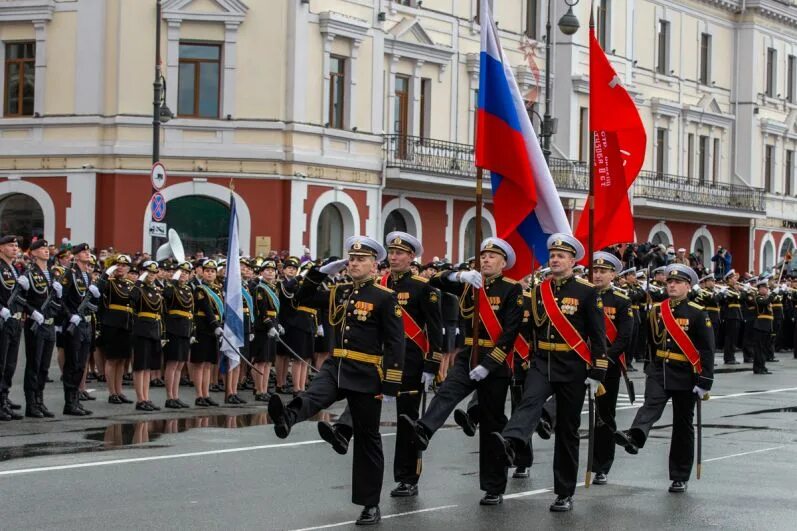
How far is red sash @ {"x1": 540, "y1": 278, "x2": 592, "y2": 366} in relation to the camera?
38.8ft

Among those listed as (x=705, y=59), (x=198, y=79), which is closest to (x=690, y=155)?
(x=705, y=59)

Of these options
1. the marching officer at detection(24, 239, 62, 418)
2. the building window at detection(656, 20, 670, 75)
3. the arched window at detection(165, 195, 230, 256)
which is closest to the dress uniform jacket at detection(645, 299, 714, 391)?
the marching officer at detection(24, 239, 62, 418)

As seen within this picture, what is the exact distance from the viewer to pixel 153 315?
19.1 meters

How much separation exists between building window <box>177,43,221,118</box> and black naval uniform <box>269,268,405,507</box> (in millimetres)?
23692

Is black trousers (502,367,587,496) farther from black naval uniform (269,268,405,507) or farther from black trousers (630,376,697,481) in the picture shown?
black trousers (630,376,697,481)

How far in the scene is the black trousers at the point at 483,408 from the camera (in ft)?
38.4

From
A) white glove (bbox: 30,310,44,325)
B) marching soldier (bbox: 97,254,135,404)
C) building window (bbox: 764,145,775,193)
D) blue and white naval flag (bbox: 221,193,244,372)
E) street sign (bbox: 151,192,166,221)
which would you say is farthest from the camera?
building window (bbox: 764,145,775,193)

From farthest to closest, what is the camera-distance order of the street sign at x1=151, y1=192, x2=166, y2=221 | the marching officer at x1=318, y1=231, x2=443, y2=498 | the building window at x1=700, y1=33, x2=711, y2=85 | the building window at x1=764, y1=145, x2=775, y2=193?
the building window at x1=764, y1=145, x2=775, y2=193, the building window at x1=700, y1=33, x2=711, y2=85, the street sign at x1=151, y1=192, x2=166, y2=221, the marching officer at x1=318, y1=231, x2=443, y2=498

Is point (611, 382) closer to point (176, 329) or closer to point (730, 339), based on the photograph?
point (176, 329)

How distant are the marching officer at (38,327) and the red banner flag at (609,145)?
6.14 metres

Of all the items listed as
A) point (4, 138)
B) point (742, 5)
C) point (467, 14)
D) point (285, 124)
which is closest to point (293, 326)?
point (285, 124)

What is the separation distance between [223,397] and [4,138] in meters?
16.3

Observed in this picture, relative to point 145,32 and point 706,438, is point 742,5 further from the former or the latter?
point 706,438

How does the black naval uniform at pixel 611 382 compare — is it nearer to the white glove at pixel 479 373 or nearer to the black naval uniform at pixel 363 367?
the white glove at pixel 479 373
